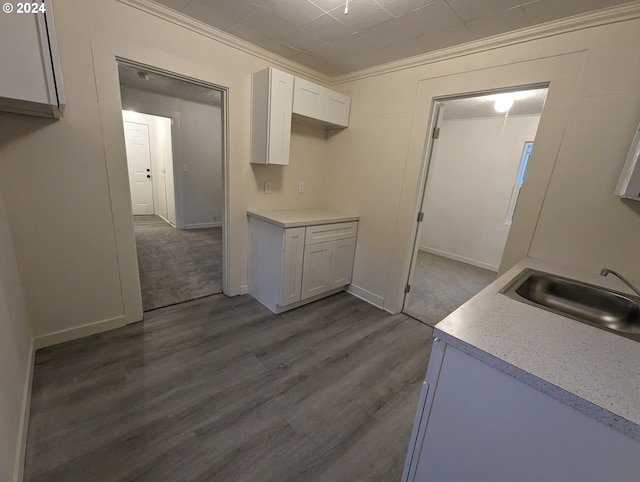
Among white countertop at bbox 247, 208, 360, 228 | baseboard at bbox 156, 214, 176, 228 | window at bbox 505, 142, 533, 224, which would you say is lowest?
baseboard at bbox 156, 214, 176, 228

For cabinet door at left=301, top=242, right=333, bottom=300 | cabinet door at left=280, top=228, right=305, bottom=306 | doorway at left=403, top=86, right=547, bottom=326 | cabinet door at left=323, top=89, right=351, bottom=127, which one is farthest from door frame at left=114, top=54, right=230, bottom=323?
doorway at left=403, top=86, right=547, bottom=326

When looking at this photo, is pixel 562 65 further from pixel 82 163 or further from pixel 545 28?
pixel 82 163

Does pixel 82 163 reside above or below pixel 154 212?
above

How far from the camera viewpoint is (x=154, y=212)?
6.49m

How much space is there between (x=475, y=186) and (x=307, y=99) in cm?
340

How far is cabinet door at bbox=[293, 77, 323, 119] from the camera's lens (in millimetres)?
2434

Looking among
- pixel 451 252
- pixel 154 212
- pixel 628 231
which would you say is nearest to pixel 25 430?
pixel 628 231

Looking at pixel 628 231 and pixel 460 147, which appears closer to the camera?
pixel 628 231

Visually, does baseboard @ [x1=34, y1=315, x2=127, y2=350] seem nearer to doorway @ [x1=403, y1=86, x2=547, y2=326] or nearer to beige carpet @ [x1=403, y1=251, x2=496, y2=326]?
beige carpet @ [x1=403, y1=251, x2=496, y2=326]

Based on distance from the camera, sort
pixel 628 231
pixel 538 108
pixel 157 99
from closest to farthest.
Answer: pixel 628 231 < pixel 538 108 < pixel 157 99

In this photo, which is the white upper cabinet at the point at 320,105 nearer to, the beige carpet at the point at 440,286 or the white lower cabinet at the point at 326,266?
the white lower cabinet at the point at 326,266

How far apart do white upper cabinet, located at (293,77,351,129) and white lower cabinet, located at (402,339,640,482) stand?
2369mm

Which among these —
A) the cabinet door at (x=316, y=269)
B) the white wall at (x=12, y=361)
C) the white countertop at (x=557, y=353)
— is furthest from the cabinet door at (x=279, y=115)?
the white countertop at (x=557, y=353)

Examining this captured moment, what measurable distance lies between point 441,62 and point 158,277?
366 cm
